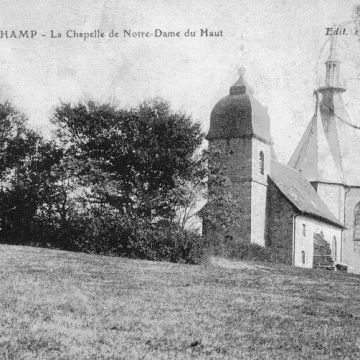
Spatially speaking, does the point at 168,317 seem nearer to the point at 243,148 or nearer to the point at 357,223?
the point at 243,148

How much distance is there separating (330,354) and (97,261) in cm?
1363

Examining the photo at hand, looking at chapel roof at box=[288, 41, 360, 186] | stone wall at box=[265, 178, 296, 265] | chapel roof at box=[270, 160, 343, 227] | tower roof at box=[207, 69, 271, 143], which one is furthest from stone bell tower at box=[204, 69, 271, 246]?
chapel roof at box=[288, 41, 360, 186]

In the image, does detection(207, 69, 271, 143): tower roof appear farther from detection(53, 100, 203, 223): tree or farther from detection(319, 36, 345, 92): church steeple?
detection(319, 36, 345, 92): church steeple

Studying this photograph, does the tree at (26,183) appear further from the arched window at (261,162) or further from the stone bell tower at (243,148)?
the arched window at (261,162)

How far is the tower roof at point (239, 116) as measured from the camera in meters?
38.8

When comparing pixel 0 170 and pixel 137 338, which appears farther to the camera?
pixel 0 170

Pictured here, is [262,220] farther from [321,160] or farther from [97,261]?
[97,261]

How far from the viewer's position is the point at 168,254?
24.1 m

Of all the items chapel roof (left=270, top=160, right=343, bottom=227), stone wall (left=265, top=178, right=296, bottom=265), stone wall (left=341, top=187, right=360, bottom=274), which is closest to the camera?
stone wall (left=265, top=178, right=296, bottom=265)

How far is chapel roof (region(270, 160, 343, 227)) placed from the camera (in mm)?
41031

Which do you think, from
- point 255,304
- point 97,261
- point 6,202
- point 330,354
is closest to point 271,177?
point 6,202

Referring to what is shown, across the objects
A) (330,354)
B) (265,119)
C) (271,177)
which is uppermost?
(265,119)

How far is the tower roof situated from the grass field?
76.7 ft

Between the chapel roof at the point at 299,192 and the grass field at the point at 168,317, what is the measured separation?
24788mm
